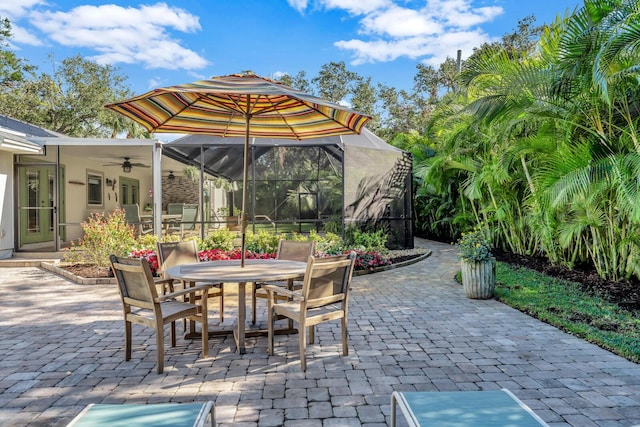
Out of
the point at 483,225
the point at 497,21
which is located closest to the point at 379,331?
the point at 483,225

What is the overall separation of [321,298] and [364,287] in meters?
3.44

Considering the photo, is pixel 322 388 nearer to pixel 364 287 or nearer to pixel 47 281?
pixel 364 287

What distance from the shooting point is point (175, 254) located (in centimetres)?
489

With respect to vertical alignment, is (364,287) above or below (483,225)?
below

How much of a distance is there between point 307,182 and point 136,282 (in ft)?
24.9

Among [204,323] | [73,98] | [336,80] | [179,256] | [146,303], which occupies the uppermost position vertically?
[336,80]

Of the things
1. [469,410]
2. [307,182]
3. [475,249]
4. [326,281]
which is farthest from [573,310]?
[307,182]

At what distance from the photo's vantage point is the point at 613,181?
5.01 metres

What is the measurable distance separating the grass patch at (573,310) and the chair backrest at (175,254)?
4.26 metres

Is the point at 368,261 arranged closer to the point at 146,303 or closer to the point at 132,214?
the point at 146,303

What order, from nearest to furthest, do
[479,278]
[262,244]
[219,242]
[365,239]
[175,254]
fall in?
1. [175,254]
2. [479,278]
3. [262,244]
4. [219,242]
5. [365,239]

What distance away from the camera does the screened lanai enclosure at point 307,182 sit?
10328 mm

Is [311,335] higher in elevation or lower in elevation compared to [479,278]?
lower

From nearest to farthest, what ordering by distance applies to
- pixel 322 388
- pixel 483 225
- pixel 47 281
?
pixel 322 388, pixel 47 281, pixel 483 225
